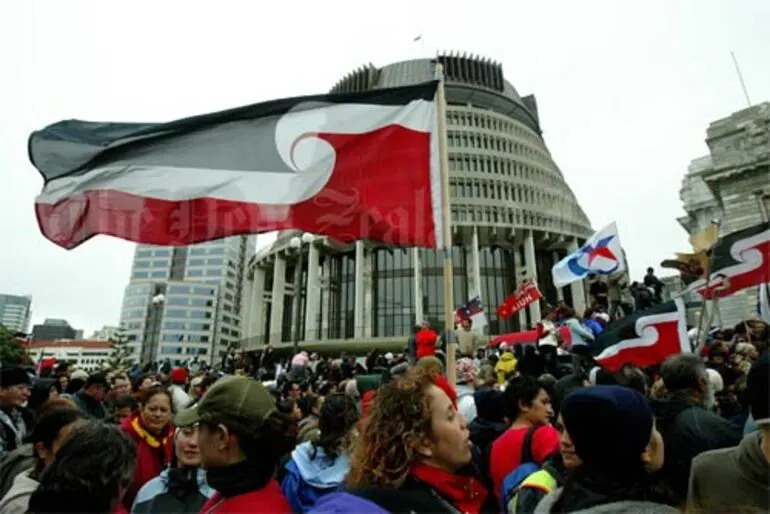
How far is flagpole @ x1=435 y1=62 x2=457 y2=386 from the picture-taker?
4.03 m

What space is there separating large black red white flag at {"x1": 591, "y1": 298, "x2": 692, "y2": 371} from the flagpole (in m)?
2.26

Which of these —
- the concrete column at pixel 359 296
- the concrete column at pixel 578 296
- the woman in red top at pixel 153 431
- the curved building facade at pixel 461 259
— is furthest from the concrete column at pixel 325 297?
the woman in red top at pixel 153 431

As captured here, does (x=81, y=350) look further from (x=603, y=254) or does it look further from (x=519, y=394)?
(x=519, y=394)

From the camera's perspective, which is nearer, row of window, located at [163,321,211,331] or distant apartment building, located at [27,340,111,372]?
row of window, located at [163,321,211,331]

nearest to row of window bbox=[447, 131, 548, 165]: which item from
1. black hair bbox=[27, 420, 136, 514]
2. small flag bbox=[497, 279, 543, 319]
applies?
small flag bbox=[497, 279, 543, 319]

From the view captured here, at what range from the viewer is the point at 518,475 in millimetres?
3064

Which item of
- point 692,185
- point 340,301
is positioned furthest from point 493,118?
point 340,301

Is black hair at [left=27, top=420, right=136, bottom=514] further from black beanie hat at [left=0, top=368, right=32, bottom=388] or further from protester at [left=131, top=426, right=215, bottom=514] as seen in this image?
black beanie hat at [left=0, top=368, right=32, bottom=388]

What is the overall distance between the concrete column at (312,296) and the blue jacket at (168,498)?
136ft

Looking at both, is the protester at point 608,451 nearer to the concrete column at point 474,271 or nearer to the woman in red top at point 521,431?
the woman in red top at point 521,431

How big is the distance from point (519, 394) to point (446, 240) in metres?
1.72

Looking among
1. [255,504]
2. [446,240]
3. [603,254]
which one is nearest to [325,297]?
[603,254]

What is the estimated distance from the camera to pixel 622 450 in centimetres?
183

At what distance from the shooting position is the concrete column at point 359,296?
4309 cm
